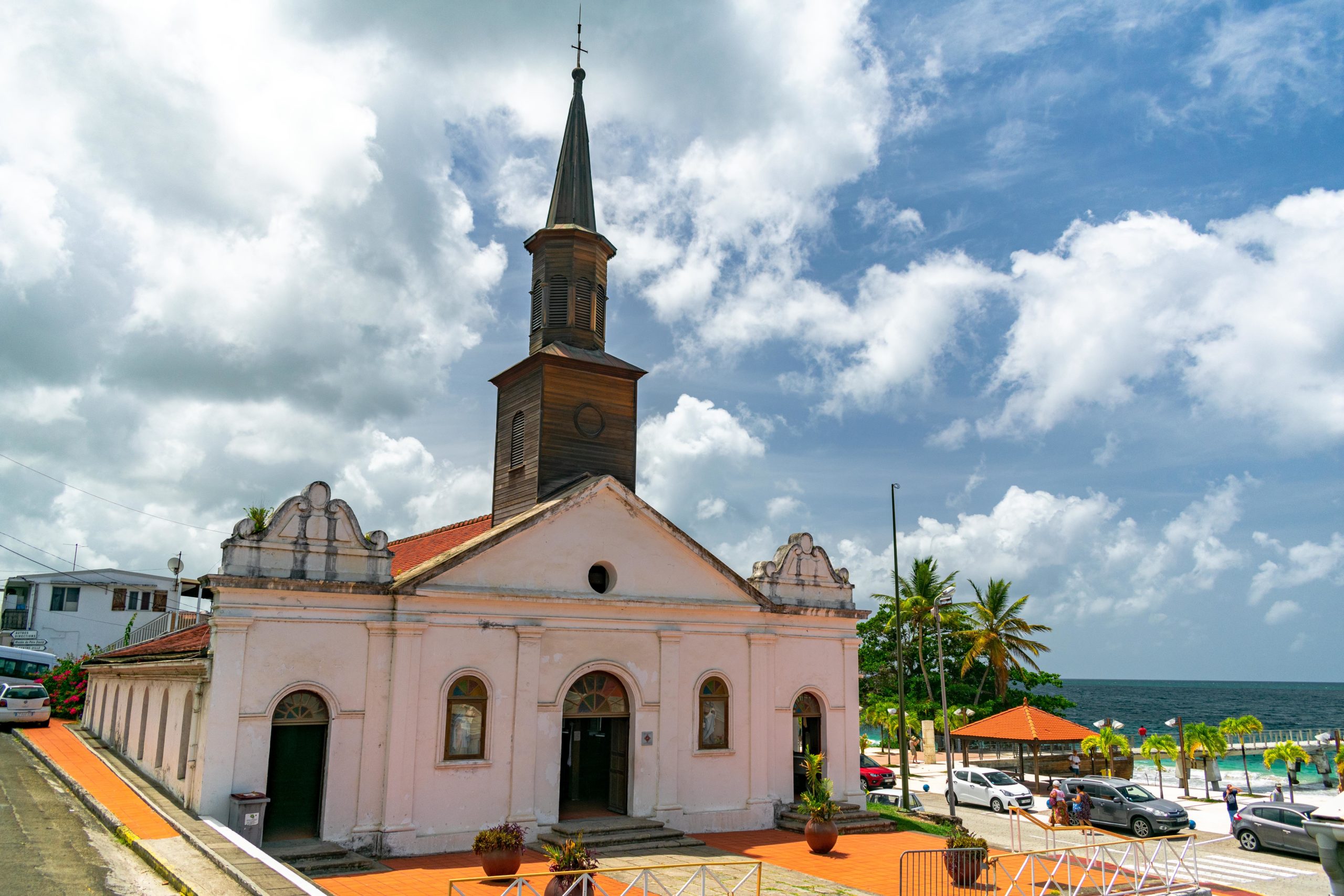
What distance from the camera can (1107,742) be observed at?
34094 millimetres

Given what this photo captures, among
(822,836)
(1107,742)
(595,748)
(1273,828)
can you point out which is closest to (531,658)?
(595,748)

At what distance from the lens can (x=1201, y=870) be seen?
2050 cm

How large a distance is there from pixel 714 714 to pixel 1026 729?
15.5 metres

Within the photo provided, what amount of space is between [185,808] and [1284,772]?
63998mm

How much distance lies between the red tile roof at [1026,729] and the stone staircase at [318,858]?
75.2 feet

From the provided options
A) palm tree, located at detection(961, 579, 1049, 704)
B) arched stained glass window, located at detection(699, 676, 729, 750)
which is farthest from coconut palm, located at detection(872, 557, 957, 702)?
arched stained glass window, located at detection(699, 676, 729, 750)

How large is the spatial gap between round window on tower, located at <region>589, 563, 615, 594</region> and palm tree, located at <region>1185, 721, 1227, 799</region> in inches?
986

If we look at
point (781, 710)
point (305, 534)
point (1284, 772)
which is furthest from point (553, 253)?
point (1284, 772)

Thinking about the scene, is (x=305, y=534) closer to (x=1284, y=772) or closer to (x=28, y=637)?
(x=28, y=637)

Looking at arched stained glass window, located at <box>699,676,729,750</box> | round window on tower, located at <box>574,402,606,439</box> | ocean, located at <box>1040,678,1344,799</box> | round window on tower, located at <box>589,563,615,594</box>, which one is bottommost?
ocean, located at <box>1040,678,1344,799</box>

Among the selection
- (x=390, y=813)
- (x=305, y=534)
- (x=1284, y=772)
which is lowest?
(x=1284, y=772)

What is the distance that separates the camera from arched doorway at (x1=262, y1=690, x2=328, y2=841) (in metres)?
16.8

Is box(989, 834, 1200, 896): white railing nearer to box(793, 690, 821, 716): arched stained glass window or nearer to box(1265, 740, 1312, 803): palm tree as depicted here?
box(793, 690, 821, 716): arched stained glass window

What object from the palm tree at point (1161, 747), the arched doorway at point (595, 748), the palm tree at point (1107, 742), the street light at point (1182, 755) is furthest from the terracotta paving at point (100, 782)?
the palm tree at point (1161, 747)
